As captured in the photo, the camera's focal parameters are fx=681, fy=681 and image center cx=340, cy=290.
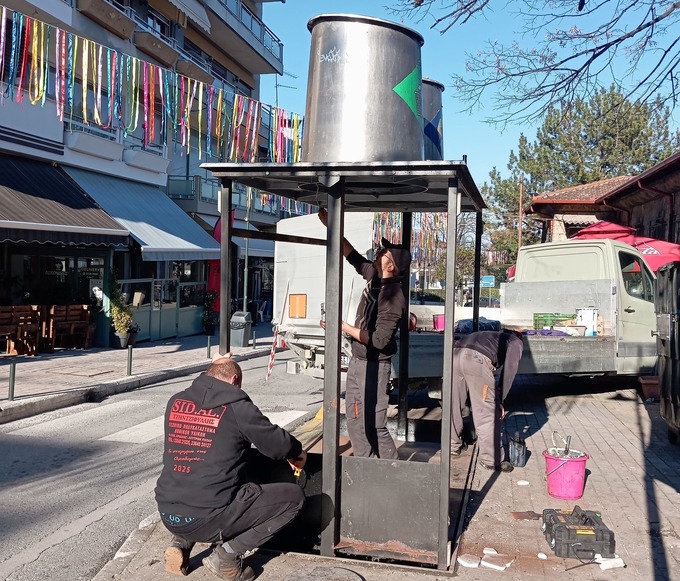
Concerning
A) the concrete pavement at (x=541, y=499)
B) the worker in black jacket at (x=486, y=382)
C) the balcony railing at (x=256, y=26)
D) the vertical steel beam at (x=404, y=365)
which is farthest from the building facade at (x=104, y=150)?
the worker in black jacket at (x=486, y=382)

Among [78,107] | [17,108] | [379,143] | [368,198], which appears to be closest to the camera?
[379,143]

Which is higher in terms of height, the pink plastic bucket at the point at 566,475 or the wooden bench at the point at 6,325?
the wooden bench at the point at 6,325

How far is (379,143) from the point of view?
15.7 ft

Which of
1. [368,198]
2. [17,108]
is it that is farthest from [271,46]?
[368,198]

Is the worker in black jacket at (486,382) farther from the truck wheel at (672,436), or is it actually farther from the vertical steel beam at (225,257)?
the vertical steel beam at (225,257)

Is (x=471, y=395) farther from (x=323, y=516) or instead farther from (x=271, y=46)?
(x=271, y=46)

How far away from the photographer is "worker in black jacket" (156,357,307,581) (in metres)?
3.91

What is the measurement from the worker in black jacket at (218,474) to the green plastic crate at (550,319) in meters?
7.35

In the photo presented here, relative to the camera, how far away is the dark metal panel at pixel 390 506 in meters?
4.37

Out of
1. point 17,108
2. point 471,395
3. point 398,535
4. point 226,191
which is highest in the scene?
point 17,108

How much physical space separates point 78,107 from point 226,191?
1492 cm

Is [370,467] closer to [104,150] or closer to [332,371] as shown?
[332,371]

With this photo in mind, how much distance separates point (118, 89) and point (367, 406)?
12.0m

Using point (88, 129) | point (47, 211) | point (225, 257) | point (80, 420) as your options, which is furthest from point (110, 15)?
point (225, 257)
